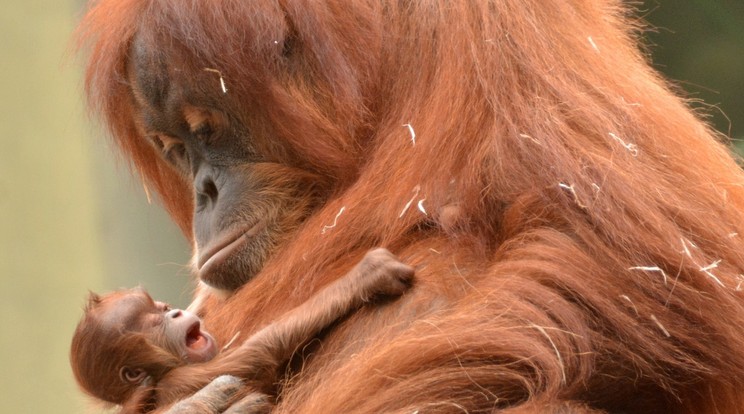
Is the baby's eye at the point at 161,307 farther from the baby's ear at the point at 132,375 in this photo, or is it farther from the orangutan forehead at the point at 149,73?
the orangutan forehead at the point at 149,73

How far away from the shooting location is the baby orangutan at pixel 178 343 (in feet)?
7.97

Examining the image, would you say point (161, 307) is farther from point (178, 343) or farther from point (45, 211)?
point (45, 211)

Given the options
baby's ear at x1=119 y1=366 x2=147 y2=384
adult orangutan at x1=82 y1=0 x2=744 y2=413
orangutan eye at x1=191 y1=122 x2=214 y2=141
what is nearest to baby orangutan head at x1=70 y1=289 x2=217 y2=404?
baby's ear at x1=119 y1=366 x2=147 y2=384

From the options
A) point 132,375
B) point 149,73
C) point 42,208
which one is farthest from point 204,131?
point 42,208

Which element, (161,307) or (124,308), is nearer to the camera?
(124,308)

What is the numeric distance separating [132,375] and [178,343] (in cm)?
14

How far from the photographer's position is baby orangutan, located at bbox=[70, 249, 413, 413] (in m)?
2.43

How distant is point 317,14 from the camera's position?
107 inches

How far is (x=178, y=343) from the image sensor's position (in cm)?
272

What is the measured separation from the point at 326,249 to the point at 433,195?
31cm

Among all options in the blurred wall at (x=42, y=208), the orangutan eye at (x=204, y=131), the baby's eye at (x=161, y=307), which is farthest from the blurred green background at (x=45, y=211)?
the orangutan eye at (x=204, y=131)

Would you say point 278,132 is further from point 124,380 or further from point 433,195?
point 124,380

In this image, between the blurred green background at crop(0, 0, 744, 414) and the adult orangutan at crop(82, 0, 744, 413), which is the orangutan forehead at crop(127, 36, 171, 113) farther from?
the blurred green background at crop(0, 0, 744, 414)

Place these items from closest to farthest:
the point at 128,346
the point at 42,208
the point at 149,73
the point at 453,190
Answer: the point at 453,190 < the point at 128,346 < the point at 149,73 < the point at 42,208
